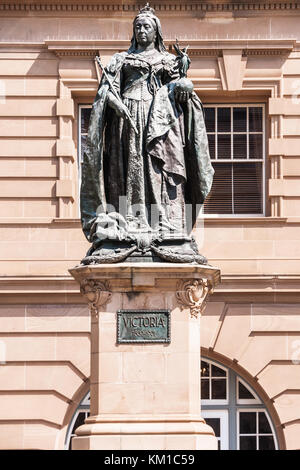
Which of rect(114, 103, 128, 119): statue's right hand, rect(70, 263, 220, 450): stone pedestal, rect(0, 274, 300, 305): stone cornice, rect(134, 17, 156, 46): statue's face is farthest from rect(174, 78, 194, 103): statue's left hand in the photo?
rect(0, 274, 300, 305): stone cornice

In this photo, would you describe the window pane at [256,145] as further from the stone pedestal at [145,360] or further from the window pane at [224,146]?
the stone pedestal at [145,360]

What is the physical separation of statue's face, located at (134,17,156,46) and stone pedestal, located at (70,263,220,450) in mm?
Result: 2848

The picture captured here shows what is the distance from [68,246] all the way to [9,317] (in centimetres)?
169

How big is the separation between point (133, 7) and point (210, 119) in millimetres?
2565

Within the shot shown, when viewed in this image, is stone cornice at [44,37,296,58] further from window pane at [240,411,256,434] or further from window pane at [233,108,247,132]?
window pane at [240,411,256,434]

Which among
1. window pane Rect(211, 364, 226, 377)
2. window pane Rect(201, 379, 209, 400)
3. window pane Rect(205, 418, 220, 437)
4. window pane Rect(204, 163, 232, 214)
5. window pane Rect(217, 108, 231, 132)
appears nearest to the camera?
window pane Rect(205, 418, 220, 437)

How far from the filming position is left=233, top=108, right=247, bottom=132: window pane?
27.8m

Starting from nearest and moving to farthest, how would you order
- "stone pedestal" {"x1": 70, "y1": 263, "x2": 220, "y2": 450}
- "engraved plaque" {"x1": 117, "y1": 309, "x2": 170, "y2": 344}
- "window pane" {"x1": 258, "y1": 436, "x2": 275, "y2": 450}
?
"stone pedestal" {"x1": 70, "y1": 263, "x2": 220, "y2": 450}
"engraved plaque" {"x1": 117, "y1": 309, "x2": 170, "y2": 344}
"window pane" {"x1": 258, "y1": 436, "x2": 275, "y2": 450}

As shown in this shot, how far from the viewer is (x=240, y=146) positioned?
1097 inches

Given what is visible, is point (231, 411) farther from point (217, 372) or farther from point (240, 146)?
point (240, 146)

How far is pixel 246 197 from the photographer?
27.8 m

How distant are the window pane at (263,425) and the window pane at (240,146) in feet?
16.0

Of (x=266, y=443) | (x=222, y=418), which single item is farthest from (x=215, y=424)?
(x=266, y=443)

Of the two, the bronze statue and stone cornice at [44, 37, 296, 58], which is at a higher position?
stone cornice at [44, 37, 296, 58]
